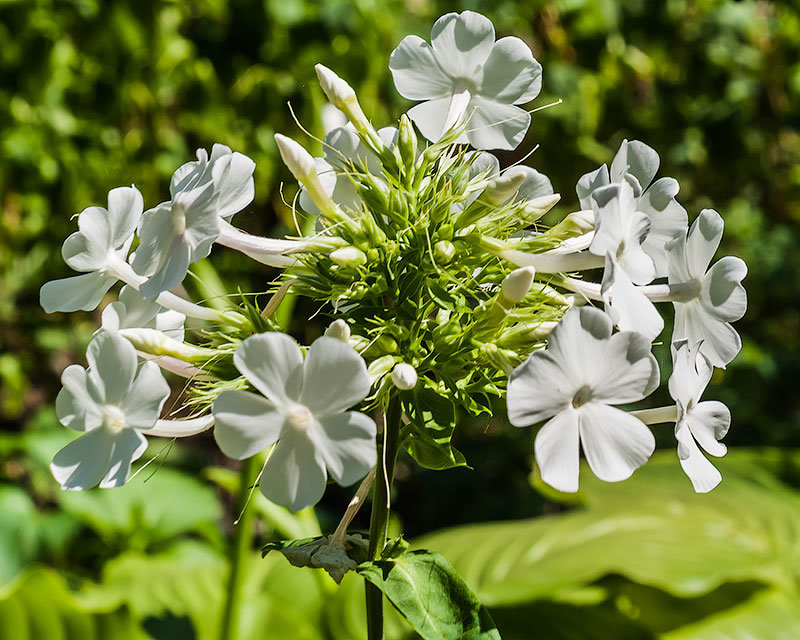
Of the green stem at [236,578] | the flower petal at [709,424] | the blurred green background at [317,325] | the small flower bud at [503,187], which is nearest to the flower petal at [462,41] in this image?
the small flower bud at [503,187]

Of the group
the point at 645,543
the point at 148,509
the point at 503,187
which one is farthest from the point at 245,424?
the point at 148,509

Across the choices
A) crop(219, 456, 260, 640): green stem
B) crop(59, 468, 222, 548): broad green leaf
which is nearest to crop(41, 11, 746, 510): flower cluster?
crop(219, 456, 260, 640): green stem

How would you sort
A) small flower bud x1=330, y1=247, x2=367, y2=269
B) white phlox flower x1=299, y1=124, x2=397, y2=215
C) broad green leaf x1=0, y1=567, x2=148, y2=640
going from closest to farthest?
small flower bud x1=330, y1=247, x2=367, y2=269
white phlox flower x1=299, y1=124, x2=397, y2=215
broad green leaf x1=0, y1=567, x2=148, y2=640

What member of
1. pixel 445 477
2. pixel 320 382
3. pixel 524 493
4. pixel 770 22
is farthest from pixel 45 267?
pixel 770 22

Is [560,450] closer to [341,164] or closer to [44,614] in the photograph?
[341,164]

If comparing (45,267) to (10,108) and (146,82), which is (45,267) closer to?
(10,108)

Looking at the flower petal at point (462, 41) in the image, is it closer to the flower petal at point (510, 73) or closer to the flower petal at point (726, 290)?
the flower petal at point (510, 73)

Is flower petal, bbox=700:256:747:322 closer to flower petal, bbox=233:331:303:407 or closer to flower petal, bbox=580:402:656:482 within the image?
flower petal, bbox=580:402:656:482
